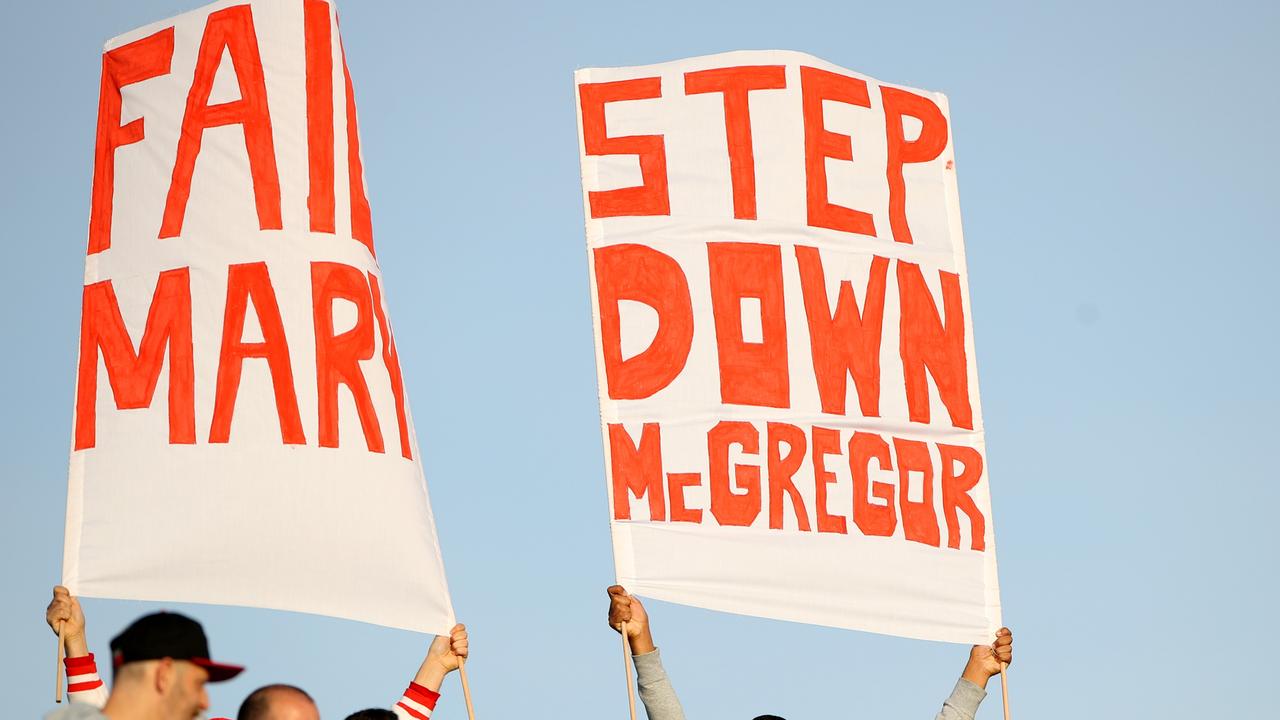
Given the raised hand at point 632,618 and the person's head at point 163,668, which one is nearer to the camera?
the person's head at point 163,668

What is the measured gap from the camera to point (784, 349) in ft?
35.2

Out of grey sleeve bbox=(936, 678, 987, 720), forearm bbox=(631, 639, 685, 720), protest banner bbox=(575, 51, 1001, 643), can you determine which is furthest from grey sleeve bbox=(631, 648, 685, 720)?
grey sleeve bbox=(936, 678, 987, 720)

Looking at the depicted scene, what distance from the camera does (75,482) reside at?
932cm

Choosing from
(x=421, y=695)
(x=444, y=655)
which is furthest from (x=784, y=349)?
(x=421, y=695)

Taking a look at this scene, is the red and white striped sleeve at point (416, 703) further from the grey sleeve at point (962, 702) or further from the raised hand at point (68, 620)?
the grey sleeve at point (962, 702)

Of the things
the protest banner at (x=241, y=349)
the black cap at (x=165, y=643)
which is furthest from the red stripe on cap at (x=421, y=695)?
the black cap at (x=165, y=643)

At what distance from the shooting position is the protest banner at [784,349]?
10.1 metres

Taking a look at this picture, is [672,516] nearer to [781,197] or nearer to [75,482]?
[781,197]

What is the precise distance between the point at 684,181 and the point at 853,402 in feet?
5.25

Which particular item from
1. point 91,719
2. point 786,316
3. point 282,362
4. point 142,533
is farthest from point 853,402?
point 91,719

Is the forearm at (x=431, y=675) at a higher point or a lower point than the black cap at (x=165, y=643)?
lower

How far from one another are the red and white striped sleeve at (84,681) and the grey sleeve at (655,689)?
2.46 m

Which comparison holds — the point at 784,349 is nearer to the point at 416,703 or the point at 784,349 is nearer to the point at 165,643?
the point at 416,703

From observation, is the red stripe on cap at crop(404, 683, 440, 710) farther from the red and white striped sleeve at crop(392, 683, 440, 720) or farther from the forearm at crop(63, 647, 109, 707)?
the forearm at crop(63, 647, 109, 707)
